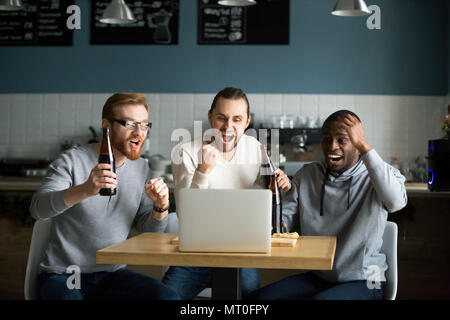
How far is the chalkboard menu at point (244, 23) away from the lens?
5.84 metres

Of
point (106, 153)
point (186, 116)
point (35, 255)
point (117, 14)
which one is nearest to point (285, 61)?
point (186, 116)

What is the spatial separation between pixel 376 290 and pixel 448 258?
1.83 meters

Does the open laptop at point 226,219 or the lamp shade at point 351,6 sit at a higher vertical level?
the lamp shade at point 351,6

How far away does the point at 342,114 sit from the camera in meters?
2.45

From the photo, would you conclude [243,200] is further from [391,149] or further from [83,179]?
[391,149]

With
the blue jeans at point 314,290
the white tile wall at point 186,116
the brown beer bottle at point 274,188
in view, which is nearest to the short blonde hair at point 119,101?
the brown beer bottle at point 274,188

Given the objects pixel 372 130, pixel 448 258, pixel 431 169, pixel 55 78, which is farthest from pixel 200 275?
pixel 55 78

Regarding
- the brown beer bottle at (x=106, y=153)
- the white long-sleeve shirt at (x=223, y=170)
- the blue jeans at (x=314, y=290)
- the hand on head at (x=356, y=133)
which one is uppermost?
the hand on head at (x=356, y=133)

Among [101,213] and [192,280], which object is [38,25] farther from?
[192,280]

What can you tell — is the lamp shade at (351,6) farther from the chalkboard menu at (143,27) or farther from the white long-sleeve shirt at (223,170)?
the white long-sleeve shirt at (223,170)

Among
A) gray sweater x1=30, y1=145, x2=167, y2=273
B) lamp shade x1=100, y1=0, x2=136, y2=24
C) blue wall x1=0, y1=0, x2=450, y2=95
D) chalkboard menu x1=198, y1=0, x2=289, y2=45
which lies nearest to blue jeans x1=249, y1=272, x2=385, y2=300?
gray sweater x1=30, y1=145, x2=167, y2=273

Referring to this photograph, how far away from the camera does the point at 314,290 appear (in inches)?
95.5

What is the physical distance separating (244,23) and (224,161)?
3565 millimetres

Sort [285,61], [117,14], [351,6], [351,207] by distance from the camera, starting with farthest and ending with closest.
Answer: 1. [285,61]
2. [117,14]
3. [351,6]
4. [351,207]
